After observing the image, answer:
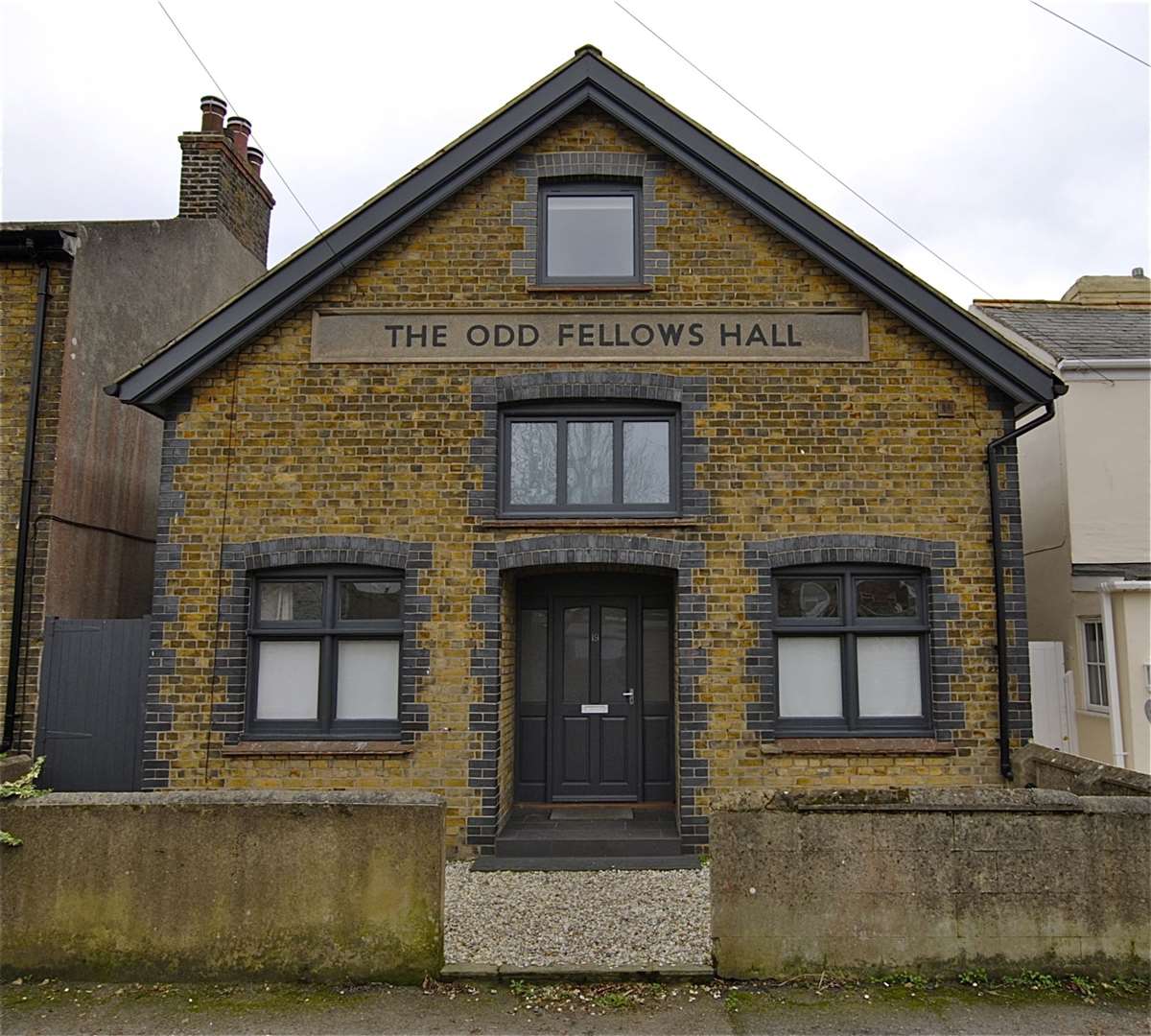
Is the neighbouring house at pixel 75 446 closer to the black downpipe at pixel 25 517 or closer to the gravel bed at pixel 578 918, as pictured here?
the black downpipe at pixel 25 517

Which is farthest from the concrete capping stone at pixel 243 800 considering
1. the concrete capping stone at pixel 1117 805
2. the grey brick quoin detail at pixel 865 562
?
the grey brick quoin detail at pixel 865 562

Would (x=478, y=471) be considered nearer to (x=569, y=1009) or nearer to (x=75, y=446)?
(x=75, y=446)

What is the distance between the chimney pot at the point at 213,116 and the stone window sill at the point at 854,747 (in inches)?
420

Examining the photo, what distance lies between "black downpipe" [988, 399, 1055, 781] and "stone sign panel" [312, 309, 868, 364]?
1.68 m

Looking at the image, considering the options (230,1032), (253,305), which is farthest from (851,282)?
(230,1032)

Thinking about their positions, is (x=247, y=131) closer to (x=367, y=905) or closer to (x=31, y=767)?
(x=31, y=767)

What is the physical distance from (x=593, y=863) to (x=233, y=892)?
348 centimetres

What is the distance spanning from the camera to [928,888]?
5.22m

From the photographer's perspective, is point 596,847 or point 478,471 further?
point 478,471

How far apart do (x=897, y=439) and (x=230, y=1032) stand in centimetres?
737

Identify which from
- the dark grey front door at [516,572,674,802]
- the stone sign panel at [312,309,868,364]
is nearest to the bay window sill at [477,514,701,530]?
the dark grey front door at [516,572,674,802]

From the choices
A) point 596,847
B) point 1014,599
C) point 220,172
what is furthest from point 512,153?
point 596,847

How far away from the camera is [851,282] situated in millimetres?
8805

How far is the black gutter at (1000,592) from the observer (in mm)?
8203
